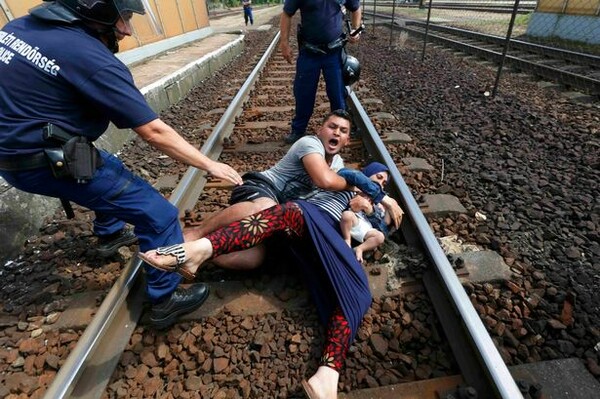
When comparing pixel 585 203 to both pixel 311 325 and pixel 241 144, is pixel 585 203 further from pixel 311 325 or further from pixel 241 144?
pixel 241 144

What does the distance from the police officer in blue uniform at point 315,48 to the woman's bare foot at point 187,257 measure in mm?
2480

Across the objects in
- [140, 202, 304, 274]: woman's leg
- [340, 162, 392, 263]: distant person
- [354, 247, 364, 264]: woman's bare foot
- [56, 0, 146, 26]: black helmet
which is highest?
[56, 0, 146, 26]: black helmet

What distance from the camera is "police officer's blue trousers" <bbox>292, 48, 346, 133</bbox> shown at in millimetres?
4305

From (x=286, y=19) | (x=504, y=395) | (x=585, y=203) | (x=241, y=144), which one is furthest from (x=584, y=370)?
(x=286, y=19)

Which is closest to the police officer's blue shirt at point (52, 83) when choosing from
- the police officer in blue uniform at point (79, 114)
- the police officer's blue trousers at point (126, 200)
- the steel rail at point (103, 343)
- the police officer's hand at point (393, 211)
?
the police officer in blue uniform at point (79, 114)

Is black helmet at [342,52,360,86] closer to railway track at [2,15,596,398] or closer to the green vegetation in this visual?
railway track at [2,15,596,398]

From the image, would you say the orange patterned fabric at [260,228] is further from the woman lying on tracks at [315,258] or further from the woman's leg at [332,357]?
the woman's leg at [332,357]

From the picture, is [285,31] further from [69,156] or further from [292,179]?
[69,156]

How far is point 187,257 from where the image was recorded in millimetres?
2082

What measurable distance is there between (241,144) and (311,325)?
2.76 meters

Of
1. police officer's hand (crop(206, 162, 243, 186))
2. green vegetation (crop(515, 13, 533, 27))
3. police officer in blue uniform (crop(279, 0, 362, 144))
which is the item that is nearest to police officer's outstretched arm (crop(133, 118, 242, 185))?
police officer's hand (crop(206, 162, 243, 186))

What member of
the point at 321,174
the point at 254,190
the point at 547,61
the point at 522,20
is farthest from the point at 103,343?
the point at 522,20

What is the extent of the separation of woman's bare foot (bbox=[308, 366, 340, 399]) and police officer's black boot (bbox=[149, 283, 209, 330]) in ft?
2.83

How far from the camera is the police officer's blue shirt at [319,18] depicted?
4.00 m
